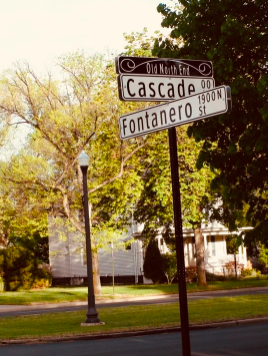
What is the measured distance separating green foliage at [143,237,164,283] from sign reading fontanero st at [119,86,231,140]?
4431 centimetres

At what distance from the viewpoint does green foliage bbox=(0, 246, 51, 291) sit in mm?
52594

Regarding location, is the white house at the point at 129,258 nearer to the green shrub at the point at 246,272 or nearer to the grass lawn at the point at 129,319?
the green shrub at the point at 246,272

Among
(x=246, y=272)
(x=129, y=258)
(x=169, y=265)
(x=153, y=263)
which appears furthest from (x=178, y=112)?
(x=246, y=272)

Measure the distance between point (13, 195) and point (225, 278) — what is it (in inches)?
667

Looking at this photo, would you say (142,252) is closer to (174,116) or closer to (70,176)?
(70,176)

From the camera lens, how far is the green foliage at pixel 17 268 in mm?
52594

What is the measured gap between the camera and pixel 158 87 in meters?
6.53

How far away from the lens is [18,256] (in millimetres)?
52812

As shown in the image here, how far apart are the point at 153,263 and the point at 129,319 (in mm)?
27631

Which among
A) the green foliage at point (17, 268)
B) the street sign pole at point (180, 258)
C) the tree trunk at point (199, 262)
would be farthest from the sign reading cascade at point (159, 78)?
the green foliage at point (17, 268)

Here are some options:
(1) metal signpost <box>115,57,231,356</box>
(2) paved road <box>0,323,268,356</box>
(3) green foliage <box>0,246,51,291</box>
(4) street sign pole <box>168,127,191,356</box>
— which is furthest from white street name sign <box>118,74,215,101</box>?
(3) green foliage <box>0,246,51,291</box>

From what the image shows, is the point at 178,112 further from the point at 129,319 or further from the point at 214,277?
the point at 214,277

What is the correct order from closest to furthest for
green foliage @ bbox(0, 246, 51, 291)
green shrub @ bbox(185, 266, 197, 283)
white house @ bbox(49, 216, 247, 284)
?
1. green shrub @ bbox(185, 266, 197, 283)
2. green foliage @ bbox(0, 246, 51, 291)
3. white house @ bbox(49, 216, 247, 284)

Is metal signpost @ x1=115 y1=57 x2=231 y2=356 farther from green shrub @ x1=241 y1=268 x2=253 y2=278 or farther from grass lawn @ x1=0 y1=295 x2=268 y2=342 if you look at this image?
green shrub @ x1=241 y1=268 x2=253 y2=278
